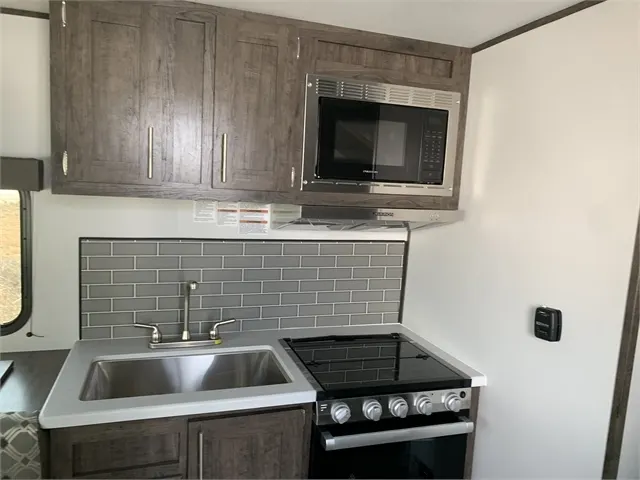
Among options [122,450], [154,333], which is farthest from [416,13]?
[122,450]

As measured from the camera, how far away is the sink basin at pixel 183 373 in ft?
6.36

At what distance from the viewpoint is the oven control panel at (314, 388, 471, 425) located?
174cm

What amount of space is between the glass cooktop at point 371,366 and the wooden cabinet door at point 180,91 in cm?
92

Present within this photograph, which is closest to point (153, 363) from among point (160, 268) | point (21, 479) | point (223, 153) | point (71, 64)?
point (160, 268)

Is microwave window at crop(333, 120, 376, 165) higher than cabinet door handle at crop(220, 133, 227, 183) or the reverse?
higher

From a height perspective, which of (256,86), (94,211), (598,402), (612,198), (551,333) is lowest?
(598,402)

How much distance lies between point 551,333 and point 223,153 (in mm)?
1356

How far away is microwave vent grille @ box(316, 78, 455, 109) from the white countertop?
44.8 inches

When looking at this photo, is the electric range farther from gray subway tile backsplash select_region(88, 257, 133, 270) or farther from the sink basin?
gray subway tile backsplash select_region(88, 257, 133, 270)

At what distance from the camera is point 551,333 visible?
62.2 inches

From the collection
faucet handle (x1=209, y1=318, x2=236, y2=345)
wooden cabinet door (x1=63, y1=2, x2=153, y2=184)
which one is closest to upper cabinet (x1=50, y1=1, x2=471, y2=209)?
wooden cabinet door (x1=63, y1=2, x2=153, y2=184)

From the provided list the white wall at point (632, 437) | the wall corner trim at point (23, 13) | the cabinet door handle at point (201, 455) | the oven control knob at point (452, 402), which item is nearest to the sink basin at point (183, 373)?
the cabinet door handle at point (201, 455)

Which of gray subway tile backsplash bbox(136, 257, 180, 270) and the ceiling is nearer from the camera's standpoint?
the ceiling

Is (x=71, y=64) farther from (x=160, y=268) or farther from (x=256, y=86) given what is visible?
(x=160, y=268)
